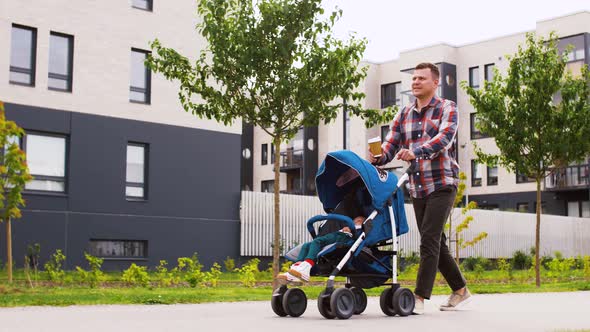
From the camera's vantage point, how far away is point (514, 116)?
17.1m

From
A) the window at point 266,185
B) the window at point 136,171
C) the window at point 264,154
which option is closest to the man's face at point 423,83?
the window at point 136,171

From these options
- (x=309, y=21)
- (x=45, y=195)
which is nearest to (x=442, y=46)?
(x=45, y=195)

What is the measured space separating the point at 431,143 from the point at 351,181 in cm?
86

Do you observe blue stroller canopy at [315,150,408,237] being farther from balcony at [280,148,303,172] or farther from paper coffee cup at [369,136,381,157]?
balcony at [280,148,303,172]

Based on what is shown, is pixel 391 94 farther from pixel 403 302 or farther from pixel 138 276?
pixel 403 302

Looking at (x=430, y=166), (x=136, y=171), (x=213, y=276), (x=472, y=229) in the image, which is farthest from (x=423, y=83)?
(x=472, y=229)

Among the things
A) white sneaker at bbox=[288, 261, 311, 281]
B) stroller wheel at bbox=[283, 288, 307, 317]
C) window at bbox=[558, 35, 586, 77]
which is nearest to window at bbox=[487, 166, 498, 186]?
window at bbox=[558, 35, 586, 77]

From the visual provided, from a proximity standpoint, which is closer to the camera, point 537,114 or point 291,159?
point 537,114

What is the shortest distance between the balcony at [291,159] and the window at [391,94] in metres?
6.94

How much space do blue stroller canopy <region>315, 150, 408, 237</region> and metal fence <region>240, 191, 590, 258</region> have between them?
17.4 metres

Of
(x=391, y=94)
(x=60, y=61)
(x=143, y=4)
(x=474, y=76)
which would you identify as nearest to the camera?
(x=60, y=61)

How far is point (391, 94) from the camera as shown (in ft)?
179

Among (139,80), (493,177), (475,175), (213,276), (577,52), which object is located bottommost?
(213,276)

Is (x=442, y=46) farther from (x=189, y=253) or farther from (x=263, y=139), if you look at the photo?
(x=189, y=253)
